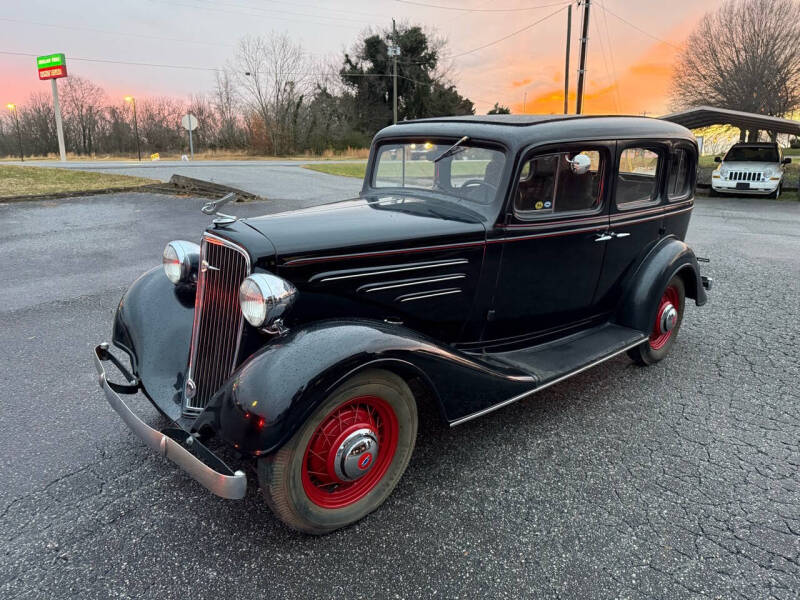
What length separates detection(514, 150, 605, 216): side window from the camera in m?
3.17

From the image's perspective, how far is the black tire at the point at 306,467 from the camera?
210 cm

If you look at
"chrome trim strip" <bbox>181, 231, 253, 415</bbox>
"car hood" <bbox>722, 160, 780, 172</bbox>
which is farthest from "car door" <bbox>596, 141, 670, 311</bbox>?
"car hood" <bbox>722, 160, 780, 172</bbox>

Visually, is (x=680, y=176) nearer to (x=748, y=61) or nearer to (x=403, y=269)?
(x=403, y=269)

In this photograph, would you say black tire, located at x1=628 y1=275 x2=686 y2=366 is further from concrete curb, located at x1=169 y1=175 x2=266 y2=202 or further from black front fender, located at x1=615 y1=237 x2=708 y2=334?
concrete curb, located at x1=169 y1=175 x2=266 y2=202

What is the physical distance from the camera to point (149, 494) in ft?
8.30

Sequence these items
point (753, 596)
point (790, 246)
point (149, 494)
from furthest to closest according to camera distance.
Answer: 1. point (790, 246)
2. point (149, 494)
3. point (753, 596)

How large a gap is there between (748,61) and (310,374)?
3229 centimetres

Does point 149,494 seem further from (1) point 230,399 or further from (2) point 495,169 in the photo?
(2) point 495,169

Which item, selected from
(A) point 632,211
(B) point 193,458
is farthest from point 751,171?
(B) point 193,458

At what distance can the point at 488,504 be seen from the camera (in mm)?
2518

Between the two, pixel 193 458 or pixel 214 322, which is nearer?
pixel 193 458

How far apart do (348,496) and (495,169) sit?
6.70 feet

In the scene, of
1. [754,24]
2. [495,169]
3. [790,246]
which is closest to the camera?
[495,169]

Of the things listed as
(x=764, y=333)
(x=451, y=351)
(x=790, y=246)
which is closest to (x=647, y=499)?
(x=451, y=351)
